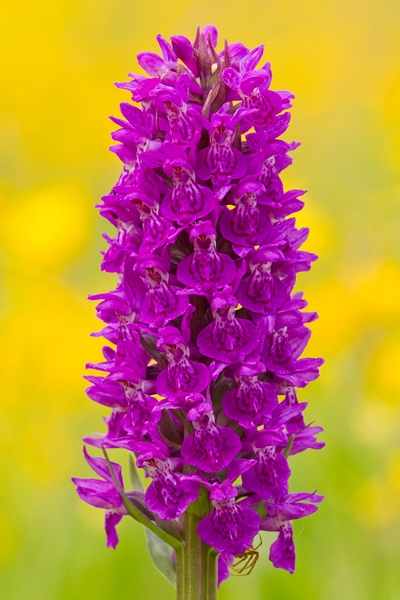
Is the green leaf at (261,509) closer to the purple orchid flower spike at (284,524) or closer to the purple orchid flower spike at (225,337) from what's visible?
the purple orchid flower spike at (284,524)

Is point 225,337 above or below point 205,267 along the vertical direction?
below

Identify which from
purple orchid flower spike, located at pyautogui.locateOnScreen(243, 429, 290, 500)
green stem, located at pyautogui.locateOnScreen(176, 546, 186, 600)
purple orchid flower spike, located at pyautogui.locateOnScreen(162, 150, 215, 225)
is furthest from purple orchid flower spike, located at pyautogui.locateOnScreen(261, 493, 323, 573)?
purple orchid flower spike, located at pyautogui.locateOnScreen(162, 150, 215, 225)

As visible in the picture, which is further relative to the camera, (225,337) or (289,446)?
(289,446)

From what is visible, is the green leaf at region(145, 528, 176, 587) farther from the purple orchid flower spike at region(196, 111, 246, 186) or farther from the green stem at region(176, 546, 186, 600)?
the purple orchid flower spike at region(196, 111, 246, 186)

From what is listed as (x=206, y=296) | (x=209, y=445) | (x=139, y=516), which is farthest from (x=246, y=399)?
(x=139, y=516)

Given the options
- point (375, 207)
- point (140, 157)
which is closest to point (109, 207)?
point (140, 157)

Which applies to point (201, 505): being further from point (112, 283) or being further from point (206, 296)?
point (112, 283)

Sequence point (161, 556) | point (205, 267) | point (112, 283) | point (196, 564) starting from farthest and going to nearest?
point (112, 283) → point (161, 556) → point (196, 564) → point (205, 267)
